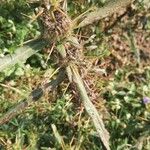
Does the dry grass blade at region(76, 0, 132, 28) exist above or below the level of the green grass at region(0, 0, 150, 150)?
above

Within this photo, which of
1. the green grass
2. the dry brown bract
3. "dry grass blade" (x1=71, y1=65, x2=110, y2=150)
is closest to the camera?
the dry brown bract

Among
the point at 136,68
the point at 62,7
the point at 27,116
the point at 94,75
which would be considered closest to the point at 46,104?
the point at 27,116

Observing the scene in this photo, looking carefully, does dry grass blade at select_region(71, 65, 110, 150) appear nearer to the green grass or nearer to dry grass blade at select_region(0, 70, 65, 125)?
dry grass blade at select_region(0, 70, 65, 125)

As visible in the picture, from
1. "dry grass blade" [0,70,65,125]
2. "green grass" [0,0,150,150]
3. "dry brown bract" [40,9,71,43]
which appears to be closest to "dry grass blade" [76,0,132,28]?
"dry brown bract" [40,9,71,43]

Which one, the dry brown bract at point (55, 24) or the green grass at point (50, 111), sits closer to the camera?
the dry brown bract at point (55, 24)

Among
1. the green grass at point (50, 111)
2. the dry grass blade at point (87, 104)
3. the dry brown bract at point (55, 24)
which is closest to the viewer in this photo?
the dry brown bract at point (55, 24)

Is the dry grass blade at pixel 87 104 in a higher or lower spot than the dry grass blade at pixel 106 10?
lower

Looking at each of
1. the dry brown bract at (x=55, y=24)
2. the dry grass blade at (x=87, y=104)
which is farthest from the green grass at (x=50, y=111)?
the dry brown bract at (x=55, y=24)

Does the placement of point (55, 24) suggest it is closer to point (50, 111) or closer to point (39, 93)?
point (39, 93)

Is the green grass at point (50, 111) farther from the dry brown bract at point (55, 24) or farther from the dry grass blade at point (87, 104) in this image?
the dry brown bract at point (55, 24)

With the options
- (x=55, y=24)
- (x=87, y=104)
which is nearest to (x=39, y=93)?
(x=87, y=104)

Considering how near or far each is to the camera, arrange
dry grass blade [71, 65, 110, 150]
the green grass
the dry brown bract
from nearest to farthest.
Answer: the dry brown bract, dry grass blade [71, 65, 110, 150], the green grass

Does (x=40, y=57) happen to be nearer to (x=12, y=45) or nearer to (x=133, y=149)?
(x=12, y=45)
